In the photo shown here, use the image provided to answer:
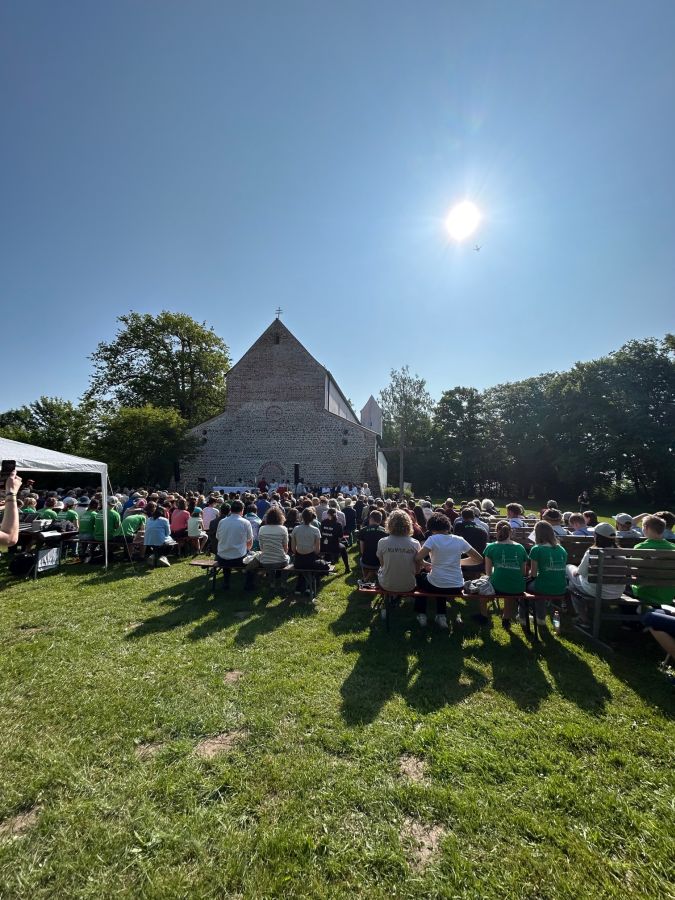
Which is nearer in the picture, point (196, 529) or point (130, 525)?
point (130, 525)

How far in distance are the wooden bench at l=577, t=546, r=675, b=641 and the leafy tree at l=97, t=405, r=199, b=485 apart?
25.0 m

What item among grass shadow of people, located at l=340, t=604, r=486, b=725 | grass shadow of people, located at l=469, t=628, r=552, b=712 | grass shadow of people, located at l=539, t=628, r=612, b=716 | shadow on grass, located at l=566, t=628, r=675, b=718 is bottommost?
shadow on grass, located at l=566, t=628, r=675, b=718

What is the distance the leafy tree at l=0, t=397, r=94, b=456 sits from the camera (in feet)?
110

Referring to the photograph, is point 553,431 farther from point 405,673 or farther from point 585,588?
point 405,673

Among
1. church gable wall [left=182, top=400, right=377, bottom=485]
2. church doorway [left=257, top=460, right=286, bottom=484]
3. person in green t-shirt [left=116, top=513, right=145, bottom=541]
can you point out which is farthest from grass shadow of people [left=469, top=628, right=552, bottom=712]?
church doorway [left=257, top=460, right=286, bottom=484]

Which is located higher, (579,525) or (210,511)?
(210,511)

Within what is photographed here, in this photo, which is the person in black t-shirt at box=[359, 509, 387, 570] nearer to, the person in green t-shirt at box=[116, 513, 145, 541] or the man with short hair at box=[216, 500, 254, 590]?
the man with short hair at box=[216, 500, 254, 590]

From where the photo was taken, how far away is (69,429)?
127 ft

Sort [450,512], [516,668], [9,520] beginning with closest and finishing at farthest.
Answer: [9,520]
[516,668]
[450,512]

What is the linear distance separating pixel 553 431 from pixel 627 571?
35.4 meters

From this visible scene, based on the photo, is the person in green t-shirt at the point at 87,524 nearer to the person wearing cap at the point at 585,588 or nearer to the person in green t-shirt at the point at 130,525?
the person in green t-shirt at the point at 130,525

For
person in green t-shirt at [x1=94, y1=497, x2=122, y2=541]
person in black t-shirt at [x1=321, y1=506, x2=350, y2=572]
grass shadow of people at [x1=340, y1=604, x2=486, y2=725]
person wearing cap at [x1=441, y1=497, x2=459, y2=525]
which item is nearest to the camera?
grass shadow of people at [x1=340, y1=604, x2=486, y2=725]

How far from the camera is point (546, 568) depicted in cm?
515

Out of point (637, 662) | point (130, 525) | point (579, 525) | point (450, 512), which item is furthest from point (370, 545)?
point (130, 525)
